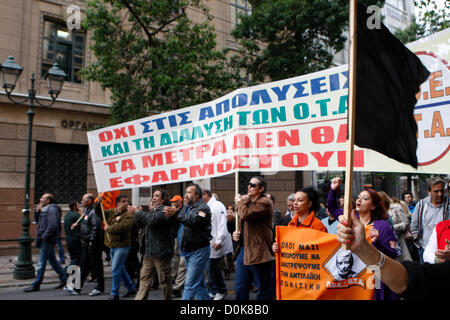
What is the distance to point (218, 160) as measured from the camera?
5.26m

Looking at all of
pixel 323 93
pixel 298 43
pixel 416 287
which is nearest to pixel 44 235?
pixel 323 93

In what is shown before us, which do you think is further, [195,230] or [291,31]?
[291,31]

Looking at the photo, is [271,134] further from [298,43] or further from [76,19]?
[76,19]

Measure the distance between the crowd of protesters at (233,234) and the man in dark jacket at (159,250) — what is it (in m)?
0.02

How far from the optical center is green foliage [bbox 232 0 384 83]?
42.9 feet

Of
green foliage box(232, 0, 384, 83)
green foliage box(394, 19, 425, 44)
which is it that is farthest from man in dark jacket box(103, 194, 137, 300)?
green foliage box(394, 19, 425, 44)

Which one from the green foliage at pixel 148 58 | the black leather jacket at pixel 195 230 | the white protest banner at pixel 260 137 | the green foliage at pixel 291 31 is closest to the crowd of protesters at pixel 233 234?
the black leather jacket at pixel 195 230

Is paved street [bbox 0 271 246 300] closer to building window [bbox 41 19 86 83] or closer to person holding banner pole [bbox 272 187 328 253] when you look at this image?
person holding banner pole [bbox 272 187 328 253]

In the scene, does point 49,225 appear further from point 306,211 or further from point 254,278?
point 306,211

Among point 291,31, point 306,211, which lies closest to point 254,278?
point 306,211

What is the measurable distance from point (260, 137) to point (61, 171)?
37.7 feet

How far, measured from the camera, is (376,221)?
392 cm
